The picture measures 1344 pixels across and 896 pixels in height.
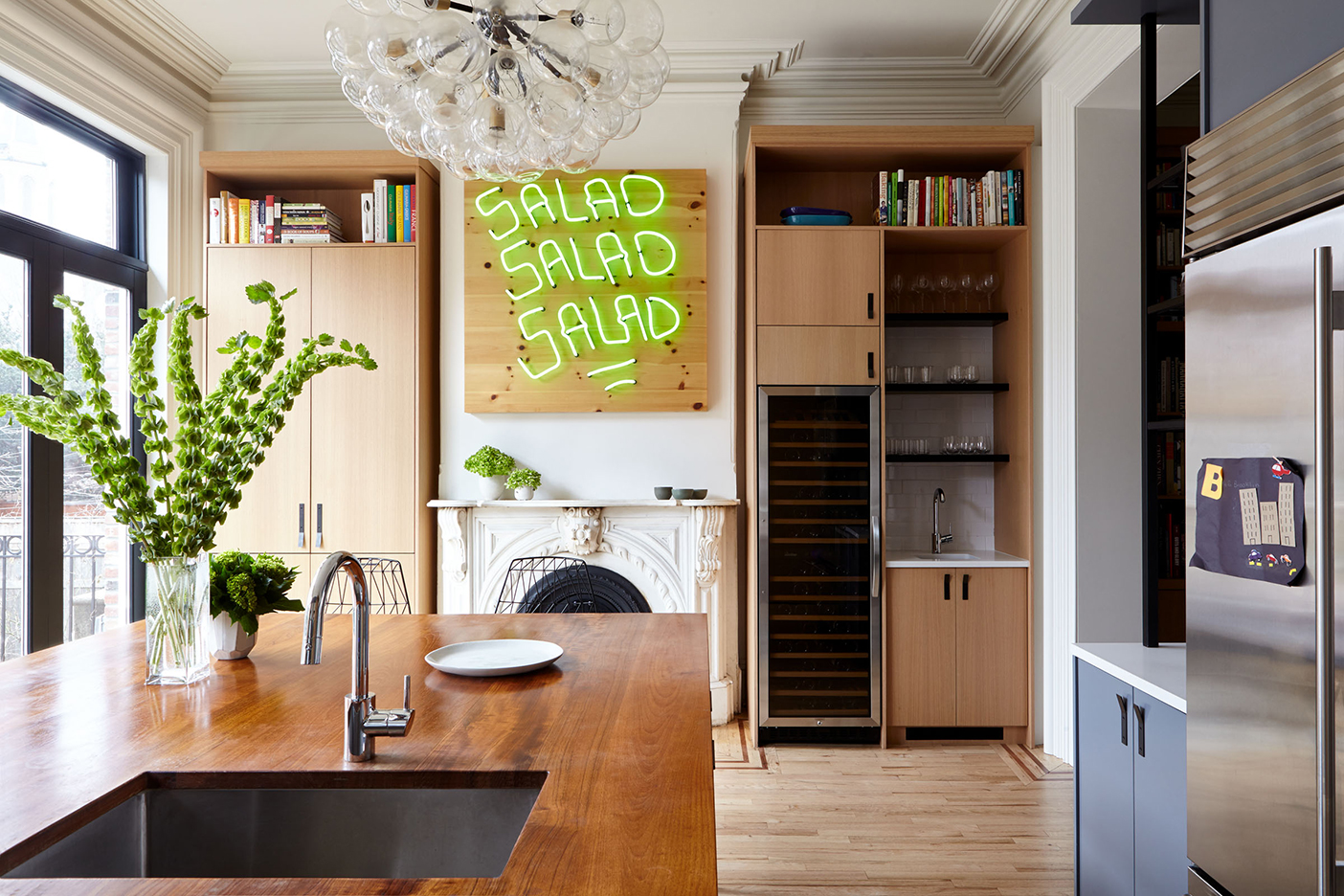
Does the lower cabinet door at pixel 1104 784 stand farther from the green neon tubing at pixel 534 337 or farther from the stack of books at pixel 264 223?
the stack of books at pixel 264 223

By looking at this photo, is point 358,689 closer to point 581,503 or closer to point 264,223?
point 581,503

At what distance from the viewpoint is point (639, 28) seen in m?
1.97

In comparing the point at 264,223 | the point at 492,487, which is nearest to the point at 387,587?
the point at 492,487

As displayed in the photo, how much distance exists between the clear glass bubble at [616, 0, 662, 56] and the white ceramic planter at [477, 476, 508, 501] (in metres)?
2.33

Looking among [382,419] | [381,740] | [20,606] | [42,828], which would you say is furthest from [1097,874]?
[20,606]

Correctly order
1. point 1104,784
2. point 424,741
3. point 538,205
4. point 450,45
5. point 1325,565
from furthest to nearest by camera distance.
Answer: point 538,205, point 1104,784, point 450,45, point 424,741, point 1325,565

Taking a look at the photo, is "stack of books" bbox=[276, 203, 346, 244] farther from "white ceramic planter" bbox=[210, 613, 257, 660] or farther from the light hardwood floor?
the light hardwood floor

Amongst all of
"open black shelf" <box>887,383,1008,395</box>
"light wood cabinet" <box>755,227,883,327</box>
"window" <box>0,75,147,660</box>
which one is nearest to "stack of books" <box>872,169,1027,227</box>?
"light wood cabinet" <box>755,227,883,327</box>

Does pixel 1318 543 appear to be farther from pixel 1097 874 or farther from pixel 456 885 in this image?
pixel 1097 874

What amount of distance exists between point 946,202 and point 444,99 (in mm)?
2694

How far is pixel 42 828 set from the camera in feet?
3.30

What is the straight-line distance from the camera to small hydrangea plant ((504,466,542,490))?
3885 millimetres

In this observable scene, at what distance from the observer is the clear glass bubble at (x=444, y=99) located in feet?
5.99

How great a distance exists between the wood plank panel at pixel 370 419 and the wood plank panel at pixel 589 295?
0.32 metres
